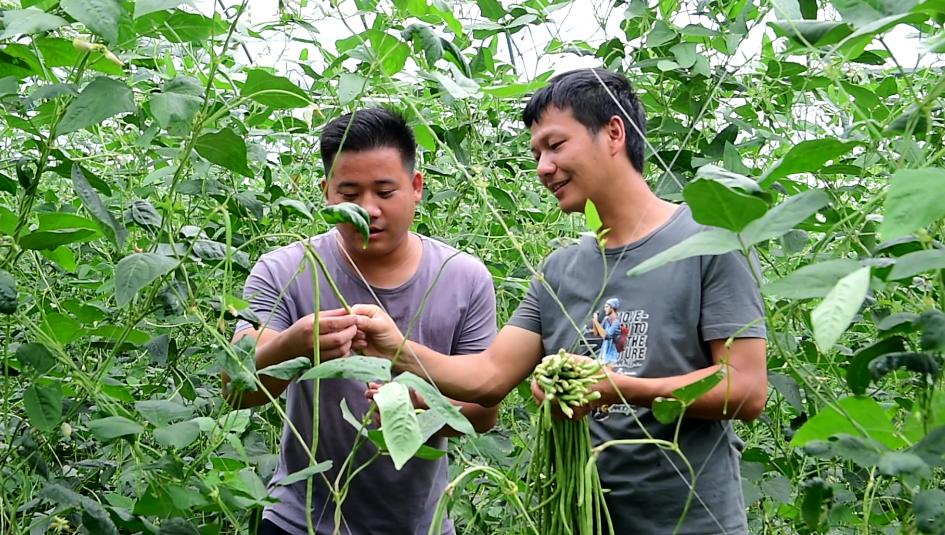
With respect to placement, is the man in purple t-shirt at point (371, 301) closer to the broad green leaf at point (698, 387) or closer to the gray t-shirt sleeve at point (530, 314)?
the gray t-shirt sleeve at point (530, 314)

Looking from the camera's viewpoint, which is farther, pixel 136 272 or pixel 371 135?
pixel 371 135

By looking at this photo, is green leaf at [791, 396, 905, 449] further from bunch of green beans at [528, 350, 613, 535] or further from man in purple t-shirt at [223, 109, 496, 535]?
man in purple t-shirt at [223, 109, 496, 535]

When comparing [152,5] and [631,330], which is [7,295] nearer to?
[152,5]

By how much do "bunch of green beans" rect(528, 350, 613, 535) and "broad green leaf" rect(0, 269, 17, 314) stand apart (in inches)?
21.7

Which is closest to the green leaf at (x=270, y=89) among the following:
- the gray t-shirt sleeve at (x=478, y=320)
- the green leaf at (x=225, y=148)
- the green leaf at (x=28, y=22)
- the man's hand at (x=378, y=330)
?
the green leaf at (x=225, y=148)

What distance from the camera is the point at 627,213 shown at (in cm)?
147

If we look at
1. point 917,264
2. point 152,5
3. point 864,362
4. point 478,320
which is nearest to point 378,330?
point 478,320

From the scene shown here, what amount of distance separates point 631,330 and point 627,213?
0.16 metres

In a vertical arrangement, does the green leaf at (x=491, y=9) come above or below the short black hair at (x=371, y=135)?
above

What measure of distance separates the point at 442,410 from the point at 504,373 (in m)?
0.61

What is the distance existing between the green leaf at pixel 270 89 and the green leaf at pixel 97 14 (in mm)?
133

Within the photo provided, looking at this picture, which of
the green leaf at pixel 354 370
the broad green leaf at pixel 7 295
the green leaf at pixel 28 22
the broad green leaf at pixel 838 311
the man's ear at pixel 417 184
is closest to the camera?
the broad green leaf at pixel 838 311

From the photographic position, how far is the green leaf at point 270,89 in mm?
1109

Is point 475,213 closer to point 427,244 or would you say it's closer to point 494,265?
point 494,265
